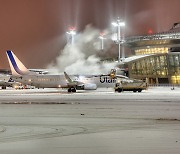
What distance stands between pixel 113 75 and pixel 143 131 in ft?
189

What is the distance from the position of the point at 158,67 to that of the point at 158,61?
3156 mm

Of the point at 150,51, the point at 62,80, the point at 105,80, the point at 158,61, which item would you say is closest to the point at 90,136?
the point at 105,80

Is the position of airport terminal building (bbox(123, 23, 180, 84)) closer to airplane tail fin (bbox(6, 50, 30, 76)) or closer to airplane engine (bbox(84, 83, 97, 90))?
airplane tail fin (bbox(6, 50, 30, 76))

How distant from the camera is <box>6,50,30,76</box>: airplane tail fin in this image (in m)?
81.6

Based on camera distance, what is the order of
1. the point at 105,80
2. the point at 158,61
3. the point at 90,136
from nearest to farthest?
the point at 90,136, the point at 105,80, the point at 158,61

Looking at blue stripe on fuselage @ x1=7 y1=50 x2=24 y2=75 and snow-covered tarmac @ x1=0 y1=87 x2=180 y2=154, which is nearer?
snow-covered tarmac @ x1=0 y1=87 x2=180 y2=154

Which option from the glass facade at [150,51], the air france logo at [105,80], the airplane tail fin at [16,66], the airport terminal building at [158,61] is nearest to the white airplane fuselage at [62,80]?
the air france logo at [105,80]

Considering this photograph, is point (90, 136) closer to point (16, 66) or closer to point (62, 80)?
point (62, 80)

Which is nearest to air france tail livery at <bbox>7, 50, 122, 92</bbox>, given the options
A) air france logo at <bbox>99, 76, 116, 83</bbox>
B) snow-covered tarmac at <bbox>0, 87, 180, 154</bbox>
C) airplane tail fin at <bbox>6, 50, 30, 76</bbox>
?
air france logo at <bbox>99, 76, 116, 83</bbox>

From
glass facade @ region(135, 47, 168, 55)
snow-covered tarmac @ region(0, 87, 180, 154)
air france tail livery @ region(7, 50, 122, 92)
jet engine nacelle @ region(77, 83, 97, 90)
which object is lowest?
snow-covered tarmac @ region(0, 87, 180, 154)

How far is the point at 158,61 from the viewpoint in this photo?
136500mm

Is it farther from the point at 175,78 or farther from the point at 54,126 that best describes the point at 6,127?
the point at 175,78

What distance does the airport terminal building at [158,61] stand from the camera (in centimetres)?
13238

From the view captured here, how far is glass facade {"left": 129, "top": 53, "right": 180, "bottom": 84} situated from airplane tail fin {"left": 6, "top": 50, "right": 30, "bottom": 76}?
194ft
